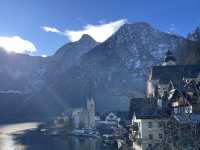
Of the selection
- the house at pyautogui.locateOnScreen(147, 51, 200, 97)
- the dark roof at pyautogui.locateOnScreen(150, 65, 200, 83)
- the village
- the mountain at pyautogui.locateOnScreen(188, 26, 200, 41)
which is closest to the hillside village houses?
the village

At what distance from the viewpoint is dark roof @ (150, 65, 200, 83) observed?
416 ft

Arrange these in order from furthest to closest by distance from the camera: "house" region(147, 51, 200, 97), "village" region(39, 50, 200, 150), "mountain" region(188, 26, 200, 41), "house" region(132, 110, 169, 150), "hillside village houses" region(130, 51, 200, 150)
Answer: "mountain" region(188, 26, 200, 41) < "house" region(147, 51, 200, 97) < "house" region(132, 110, 169, 150) < "village" region(39, 50, 200, 150) < "hillside village houses" region(130, 51, 200, 150)

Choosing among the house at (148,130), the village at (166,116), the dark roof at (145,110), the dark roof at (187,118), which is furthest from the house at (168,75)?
the dark roof at (187,118)

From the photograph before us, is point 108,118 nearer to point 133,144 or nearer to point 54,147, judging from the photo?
point 54,147

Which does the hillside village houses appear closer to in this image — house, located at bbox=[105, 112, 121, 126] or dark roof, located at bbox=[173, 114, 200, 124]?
dark roof, located at bbox=[173, 114, 200, 124]

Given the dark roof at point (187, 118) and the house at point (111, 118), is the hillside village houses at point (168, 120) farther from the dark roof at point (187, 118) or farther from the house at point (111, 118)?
the house at point (111, 118)

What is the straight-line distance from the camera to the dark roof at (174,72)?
127 metres

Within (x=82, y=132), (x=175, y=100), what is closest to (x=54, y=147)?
(x=82, y=132)

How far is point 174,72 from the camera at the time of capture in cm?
13350

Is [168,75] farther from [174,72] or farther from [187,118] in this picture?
[187,118]

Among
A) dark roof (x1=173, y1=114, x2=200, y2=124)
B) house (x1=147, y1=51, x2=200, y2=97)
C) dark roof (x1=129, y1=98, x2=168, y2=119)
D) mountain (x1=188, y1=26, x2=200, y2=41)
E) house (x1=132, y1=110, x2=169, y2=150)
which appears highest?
mountain (x1=188, y1=26, x2=200, y2=41)

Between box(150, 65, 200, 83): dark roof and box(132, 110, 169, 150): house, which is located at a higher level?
box(150, 65, 200, 83): dark roof

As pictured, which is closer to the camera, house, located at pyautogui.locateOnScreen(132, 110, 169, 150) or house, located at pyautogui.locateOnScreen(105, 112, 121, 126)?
house, located at pyautogui.locateOnScreen(132, 110, 169, 150)

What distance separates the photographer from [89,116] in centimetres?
18438
